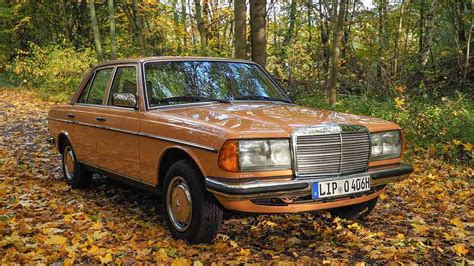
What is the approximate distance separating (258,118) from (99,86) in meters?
2.83

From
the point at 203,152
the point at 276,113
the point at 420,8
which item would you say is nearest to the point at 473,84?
the point at 420,8

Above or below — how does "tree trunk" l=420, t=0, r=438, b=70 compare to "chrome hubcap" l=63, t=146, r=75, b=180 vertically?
above

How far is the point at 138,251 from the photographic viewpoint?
3.87m

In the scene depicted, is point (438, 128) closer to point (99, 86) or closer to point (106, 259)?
point (99, 86)

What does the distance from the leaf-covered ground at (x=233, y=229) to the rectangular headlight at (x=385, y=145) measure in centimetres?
75

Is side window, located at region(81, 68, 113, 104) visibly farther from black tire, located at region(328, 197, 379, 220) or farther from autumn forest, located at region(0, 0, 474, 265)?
black tire, located at region(328, 197, 379, 220)

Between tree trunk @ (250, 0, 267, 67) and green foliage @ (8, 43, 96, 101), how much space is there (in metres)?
11.0

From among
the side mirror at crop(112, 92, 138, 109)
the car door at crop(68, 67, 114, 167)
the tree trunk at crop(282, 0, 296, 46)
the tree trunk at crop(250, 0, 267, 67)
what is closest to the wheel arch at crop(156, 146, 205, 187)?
the side mirror at crop(112, 92, 138, 109)

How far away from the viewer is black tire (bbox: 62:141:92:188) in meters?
6.17

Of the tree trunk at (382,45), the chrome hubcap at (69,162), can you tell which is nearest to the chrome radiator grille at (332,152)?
the chrome hubcap at (69,162)

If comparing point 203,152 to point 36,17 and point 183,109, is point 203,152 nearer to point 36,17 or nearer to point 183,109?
point 183,109

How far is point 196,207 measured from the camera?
3.84 meters

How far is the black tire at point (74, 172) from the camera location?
20.2 feet

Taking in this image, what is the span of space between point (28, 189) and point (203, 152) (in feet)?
11.9
